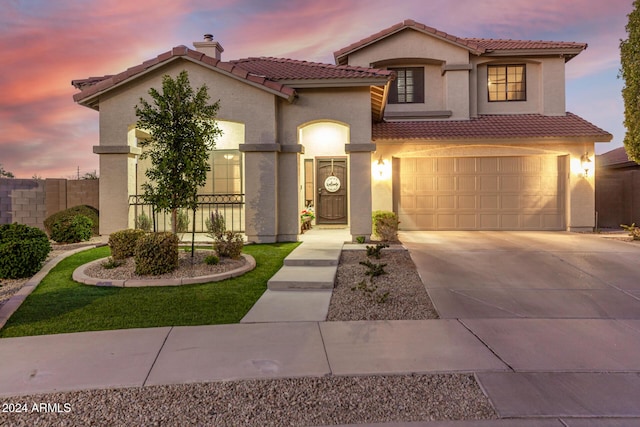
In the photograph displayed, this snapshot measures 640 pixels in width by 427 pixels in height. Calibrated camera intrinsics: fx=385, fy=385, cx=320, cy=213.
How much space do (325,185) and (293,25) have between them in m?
5.88

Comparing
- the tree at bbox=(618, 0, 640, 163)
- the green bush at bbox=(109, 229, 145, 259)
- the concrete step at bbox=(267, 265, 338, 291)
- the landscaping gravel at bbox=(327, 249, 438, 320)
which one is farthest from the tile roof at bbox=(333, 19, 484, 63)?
the green bush at bbox=(109, 229, 145, 259)

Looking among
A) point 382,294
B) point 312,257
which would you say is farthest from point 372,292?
point 312,257

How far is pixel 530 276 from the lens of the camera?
723 cm

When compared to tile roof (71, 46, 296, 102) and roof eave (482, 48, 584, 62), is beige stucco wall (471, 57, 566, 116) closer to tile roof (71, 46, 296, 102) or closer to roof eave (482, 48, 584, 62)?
roof eave (482, 48, 584, 62)

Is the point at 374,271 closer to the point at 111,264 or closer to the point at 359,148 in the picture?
the point at 359,148

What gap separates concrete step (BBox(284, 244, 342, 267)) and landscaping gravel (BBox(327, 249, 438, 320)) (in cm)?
25

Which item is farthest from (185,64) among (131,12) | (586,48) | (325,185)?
(586,48)

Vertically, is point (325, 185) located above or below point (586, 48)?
below

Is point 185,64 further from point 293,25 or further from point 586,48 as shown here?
point 586,48

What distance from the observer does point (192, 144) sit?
24.6ft

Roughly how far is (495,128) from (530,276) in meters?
7.98

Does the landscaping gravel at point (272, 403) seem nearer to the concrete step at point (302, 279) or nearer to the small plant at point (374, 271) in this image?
the concrete step at point (302, 279)

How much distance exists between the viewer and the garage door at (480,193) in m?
13.4

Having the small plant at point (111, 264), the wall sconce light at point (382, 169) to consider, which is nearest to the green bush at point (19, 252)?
the small plant at point (111, 264)
